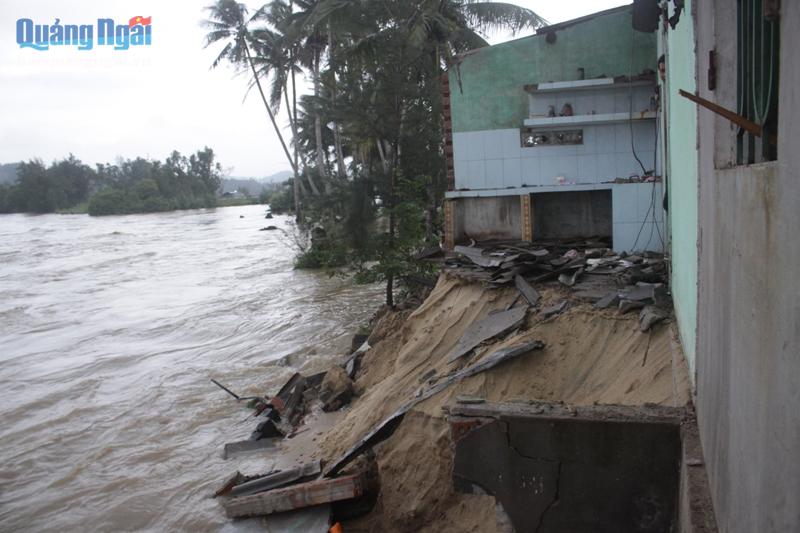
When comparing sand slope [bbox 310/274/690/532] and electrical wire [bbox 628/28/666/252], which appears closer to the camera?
sand slope [bbox 310/274/690/532]

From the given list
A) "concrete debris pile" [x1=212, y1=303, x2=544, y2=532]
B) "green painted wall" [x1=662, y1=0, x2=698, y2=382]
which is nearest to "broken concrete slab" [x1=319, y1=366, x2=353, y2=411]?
"concrete debris pile" [x1=212, y1=303, x2=544, y2=532]

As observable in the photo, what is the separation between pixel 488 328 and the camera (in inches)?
277

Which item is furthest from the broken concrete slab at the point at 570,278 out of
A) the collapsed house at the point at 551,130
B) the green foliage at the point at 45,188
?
the green foliage at the point at 45,188

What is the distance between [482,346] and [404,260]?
7.13 meters

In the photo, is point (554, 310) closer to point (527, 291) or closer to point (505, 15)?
point (527, 291)

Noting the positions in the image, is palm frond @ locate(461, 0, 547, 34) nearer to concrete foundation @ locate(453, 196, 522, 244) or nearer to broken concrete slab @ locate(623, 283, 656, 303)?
concrete foundation @ locate(453, 196, 522, 244)

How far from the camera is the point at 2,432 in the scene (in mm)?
10695

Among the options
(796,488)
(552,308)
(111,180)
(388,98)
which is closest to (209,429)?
(552,308)

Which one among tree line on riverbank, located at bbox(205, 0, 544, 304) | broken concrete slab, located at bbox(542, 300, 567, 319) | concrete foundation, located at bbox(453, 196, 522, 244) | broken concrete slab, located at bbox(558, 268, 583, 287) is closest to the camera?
broken concrete slab, located at bbox(542, 300, 567, 319)

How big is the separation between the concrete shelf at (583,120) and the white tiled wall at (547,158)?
174 mm

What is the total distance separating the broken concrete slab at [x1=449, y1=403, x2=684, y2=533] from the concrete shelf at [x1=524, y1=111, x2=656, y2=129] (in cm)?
726

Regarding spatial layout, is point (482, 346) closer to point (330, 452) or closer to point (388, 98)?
point (330, 452)

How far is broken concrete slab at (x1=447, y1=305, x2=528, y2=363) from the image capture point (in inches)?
267

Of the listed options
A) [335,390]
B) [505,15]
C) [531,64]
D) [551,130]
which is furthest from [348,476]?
[505,15]
